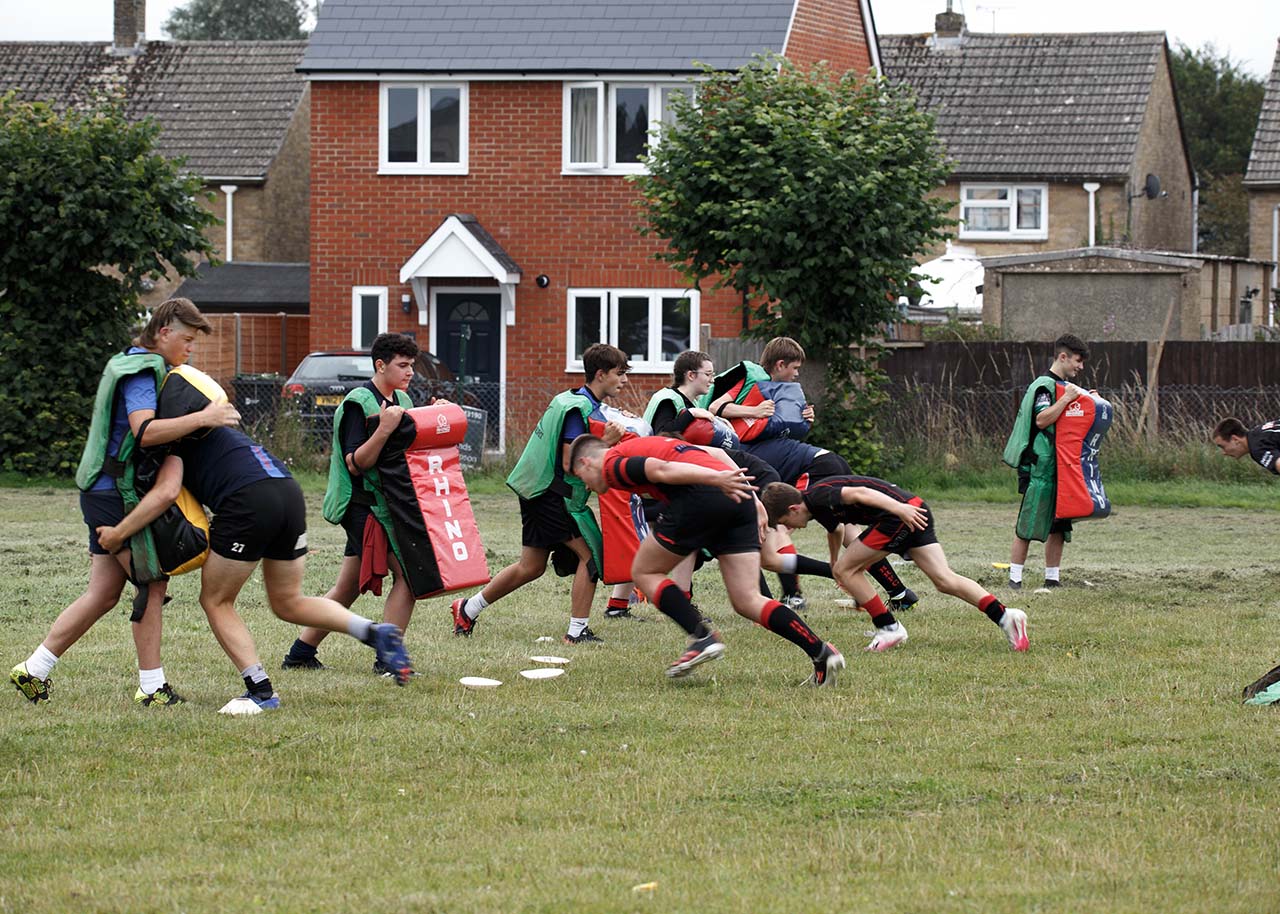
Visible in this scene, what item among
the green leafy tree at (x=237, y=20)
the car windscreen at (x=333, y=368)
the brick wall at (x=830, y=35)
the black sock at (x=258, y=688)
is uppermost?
the green leafy tree at (x=237, y=20)

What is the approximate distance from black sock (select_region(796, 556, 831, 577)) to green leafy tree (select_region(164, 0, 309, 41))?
68.9 metres

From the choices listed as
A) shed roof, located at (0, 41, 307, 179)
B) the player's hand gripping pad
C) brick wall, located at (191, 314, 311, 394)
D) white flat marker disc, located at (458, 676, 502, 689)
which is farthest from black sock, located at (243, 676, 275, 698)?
shed roof, located at (0, 41, 307, 179)

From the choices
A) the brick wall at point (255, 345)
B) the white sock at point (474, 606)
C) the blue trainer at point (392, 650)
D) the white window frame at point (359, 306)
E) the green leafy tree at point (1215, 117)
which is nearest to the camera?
the blue trainer at point (392, 650)

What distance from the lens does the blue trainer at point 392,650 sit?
8.52m

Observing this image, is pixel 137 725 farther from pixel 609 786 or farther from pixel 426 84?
pixel 426 84

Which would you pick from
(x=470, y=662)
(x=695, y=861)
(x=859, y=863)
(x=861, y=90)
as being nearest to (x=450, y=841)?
(x=695, y=861)

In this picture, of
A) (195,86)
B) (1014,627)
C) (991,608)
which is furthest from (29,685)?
(195,86)

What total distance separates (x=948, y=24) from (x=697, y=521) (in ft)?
122

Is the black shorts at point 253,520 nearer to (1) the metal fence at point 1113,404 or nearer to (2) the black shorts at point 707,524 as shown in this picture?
(2) the black shorts at point 707,524

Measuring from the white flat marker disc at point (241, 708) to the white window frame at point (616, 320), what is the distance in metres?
20.8

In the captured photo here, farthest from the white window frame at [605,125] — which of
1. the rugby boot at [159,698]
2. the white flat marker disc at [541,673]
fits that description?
the rugby boot at [159,698]

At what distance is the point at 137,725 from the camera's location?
7.84 metres

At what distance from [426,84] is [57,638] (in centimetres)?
2213

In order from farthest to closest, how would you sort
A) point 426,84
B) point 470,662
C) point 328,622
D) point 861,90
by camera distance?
point 426,84
point 861,90
point 470,662
point 328,622
